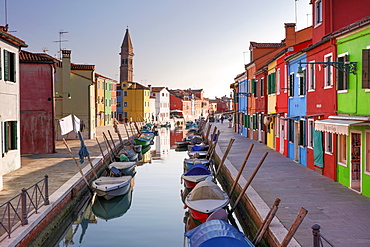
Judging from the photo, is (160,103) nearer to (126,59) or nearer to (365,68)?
(126,59)

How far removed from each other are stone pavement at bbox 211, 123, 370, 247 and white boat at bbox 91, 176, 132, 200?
17.6 ft

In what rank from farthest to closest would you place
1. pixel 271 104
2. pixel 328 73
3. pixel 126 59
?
pixel 126 59 → pixel 271 104 → pixel 328 73

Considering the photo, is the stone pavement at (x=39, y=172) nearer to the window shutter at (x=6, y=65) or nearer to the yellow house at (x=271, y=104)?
the window shutter at (x=6, y=65)

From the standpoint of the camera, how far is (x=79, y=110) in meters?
37.5

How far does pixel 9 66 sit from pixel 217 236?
1469cm

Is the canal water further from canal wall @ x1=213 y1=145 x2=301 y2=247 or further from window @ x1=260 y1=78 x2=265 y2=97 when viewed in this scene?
window @ x1=260 y1=78 x2=265 y2=97

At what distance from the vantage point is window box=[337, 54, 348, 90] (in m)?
14.3

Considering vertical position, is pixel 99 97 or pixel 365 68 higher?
pixel 99 97

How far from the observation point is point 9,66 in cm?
1886

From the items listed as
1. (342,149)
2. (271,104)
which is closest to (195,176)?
(342,149)

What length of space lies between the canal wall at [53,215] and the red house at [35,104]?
8.78m

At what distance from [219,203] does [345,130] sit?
4.61m

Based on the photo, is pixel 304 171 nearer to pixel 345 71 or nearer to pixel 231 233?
pixel 345 71

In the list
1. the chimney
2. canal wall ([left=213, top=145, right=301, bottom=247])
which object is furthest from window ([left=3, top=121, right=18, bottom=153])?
the chimney
